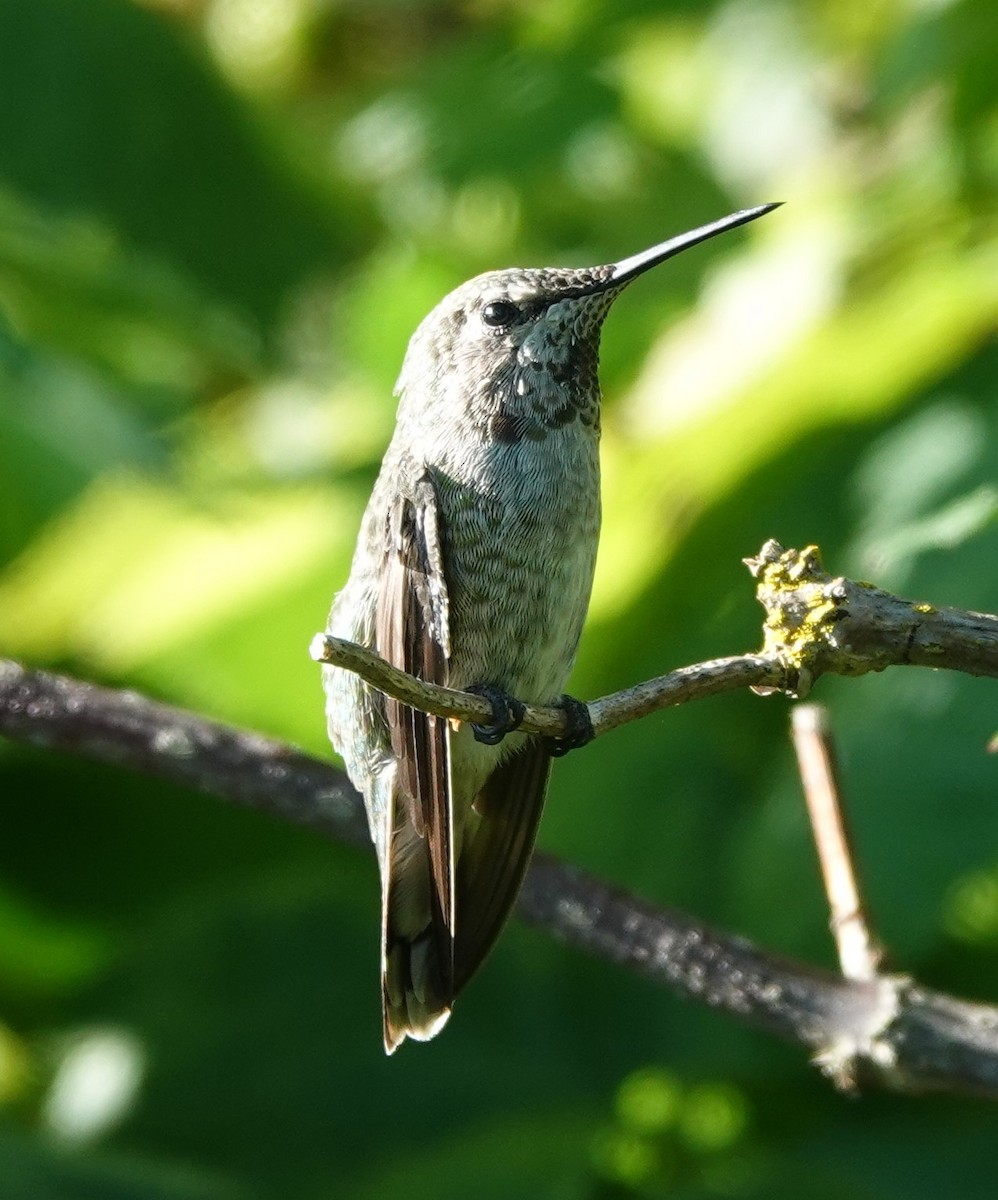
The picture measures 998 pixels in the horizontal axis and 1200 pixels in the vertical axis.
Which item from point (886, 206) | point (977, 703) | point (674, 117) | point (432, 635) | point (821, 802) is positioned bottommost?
point (821, 802)

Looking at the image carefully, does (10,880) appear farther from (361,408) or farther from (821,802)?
(821,802)

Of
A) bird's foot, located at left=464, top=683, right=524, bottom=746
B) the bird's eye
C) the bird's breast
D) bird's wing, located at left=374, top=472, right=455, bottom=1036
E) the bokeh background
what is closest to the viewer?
bird's foot, located at left=464, top=683, right=524, bottom=746

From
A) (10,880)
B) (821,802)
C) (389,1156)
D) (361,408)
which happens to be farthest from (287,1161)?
(821,802)

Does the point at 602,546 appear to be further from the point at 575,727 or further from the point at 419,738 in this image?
the point at 575,727

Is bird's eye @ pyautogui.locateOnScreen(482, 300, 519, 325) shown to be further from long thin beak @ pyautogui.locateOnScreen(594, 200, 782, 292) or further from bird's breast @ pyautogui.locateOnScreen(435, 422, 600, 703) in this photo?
bird's breast @ pyautogui.locateOnScreen(435, 422, 600, 703)

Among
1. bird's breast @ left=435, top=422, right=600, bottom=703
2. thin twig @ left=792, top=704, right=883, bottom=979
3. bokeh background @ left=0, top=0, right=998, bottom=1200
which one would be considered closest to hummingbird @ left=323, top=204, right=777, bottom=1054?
bird's breast @ left=435, top=422, right=600, bottom=703

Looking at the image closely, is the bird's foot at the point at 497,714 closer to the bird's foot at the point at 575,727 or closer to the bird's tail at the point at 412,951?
the bird's foot at the point at 575,727
